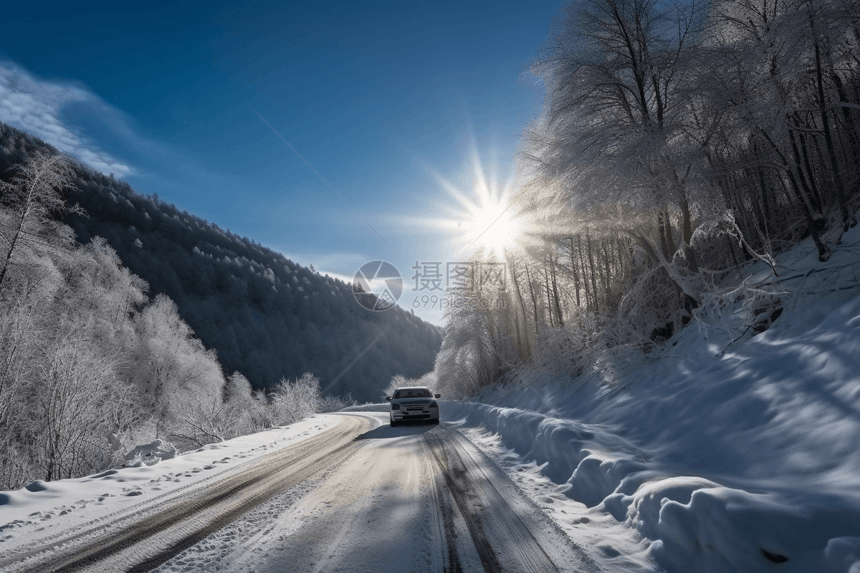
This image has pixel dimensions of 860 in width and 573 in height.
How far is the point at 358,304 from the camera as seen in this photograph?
147 meters

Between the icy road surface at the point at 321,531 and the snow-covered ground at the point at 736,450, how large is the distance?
0.69 metres

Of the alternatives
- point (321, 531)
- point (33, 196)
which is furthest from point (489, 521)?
point (33, 196)

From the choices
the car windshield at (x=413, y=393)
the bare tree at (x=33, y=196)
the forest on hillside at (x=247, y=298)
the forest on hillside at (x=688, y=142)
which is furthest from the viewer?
the forest on hillside at (x=247, y=298)

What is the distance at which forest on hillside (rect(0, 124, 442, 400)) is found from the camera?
8225cm

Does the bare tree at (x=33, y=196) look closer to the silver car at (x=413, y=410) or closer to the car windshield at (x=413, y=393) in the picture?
the silver car at (x=413, y=410)

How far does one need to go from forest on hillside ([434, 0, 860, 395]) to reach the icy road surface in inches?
198

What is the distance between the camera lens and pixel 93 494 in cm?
460

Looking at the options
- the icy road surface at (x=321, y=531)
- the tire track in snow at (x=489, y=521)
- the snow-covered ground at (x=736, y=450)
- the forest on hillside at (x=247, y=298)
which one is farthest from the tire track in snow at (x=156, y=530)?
the forest on hillside at (x=247, y=298)

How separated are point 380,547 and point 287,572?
2.55 feet

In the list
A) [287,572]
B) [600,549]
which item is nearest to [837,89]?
[600,549]

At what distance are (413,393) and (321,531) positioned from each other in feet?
39.8

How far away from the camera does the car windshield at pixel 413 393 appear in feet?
49.6

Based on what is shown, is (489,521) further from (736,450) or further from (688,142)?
(688,142)

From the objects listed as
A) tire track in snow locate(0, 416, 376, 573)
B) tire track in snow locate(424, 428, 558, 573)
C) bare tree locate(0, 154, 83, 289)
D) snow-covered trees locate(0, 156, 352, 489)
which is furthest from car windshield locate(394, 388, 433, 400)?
bare tree locate(0, 154, 83, 289)
